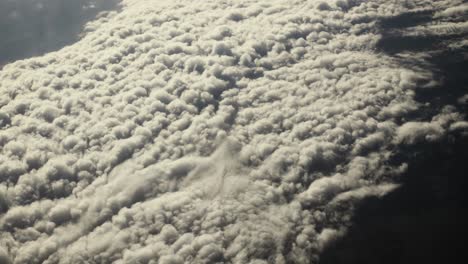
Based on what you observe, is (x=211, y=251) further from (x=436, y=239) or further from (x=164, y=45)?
(x=164, y=45)

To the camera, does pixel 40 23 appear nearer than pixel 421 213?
No

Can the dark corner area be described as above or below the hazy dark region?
below

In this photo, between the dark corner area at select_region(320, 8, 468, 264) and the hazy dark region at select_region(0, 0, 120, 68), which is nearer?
the dark corner area at select_region(320, 8, 468, 264)

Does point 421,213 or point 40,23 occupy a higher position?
point 40,23

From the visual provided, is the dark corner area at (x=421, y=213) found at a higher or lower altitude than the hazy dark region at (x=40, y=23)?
lower
